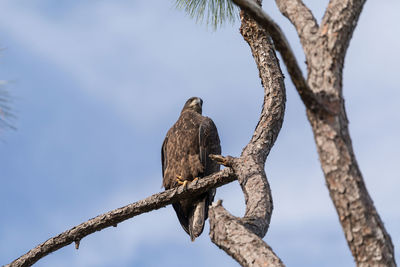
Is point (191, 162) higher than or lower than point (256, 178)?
higher

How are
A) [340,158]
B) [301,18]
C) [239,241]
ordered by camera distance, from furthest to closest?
[301,18] → [239,241] → [340,158]

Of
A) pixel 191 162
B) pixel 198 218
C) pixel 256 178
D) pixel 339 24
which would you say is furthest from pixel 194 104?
pixel 339 24

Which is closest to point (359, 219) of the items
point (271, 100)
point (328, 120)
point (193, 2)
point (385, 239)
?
point (385, 239)

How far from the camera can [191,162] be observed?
21.0 ft

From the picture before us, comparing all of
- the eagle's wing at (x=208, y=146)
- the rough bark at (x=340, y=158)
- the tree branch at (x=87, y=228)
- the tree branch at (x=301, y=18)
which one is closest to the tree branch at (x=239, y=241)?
the rough bark at (x=340, y=158)

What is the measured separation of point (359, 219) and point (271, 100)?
2611mm

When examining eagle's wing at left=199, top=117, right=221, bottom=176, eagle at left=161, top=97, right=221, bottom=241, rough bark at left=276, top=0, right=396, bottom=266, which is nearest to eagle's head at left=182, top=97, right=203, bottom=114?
eagle at left=161, top=97, right=221, bottom=241

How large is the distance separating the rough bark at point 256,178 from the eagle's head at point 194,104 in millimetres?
2137

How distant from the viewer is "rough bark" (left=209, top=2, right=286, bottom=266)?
3094 mm

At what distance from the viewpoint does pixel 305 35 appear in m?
3.22

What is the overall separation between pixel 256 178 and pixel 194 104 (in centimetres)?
348

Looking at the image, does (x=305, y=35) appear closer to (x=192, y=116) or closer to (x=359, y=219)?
(x=359, y=219)

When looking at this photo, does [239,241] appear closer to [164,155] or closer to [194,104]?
[164,155]

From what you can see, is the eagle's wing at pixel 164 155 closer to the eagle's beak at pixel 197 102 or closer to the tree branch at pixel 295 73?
the eagle's beak at pixel 197 102
